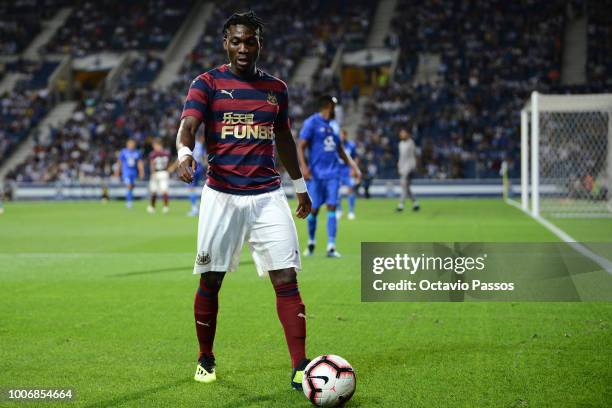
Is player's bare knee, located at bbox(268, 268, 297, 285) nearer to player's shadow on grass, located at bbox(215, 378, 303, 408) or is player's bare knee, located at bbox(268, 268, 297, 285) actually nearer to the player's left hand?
the player's left hand

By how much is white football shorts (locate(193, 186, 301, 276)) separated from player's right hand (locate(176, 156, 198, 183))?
0.38 metres

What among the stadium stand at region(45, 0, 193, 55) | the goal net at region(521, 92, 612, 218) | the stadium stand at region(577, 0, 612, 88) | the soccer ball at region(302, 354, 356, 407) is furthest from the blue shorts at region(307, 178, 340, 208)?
the stadium stand at region(45, 0, 193, 55)

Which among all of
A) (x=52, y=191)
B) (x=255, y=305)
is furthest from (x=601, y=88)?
(x=255, y=305)

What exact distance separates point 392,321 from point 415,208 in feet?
57.5

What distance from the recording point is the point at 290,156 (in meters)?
5.40

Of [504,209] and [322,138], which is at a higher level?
[322,138]

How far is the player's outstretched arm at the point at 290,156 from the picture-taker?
5.37 meters

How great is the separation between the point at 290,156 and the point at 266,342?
1687 millimetres

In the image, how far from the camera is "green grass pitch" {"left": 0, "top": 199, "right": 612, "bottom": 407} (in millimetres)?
4852

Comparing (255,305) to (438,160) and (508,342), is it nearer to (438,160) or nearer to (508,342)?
(508,342)

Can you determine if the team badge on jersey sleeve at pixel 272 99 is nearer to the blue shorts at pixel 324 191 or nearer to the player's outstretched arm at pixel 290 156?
the player's outstretched arm at pixel 290 156

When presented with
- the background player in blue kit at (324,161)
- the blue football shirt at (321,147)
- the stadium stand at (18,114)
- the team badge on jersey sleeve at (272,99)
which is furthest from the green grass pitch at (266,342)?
the stadium stand at (18,114)

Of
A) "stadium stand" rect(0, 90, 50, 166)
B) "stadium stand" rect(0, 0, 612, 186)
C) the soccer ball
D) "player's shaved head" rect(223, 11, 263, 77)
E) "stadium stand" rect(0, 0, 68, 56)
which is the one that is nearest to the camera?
the soccer ball

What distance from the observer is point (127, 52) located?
50.0 metres
